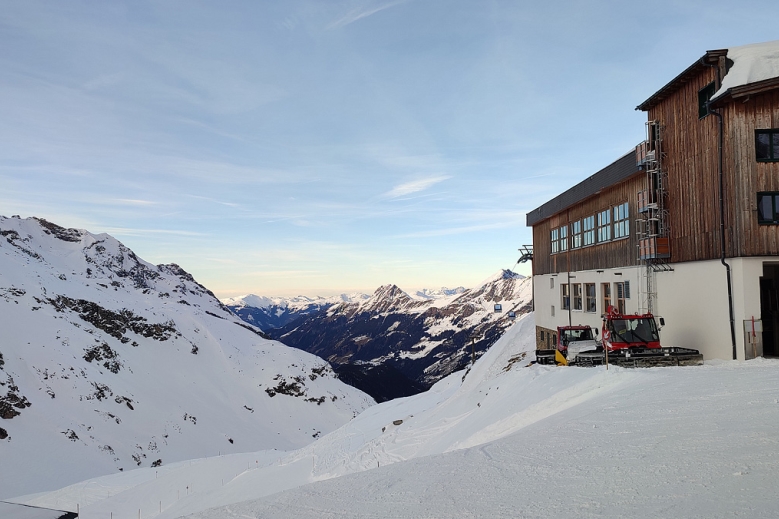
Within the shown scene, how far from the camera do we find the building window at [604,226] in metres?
26.7

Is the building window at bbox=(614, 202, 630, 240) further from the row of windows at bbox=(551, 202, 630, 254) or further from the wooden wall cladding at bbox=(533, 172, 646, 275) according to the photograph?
the wooden wall cladding at bbox=(533, 172, 646, 275)

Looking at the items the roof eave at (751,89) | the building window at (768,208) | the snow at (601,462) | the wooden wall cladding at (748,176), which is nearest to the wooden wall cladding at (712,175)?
the wooden wall cladding at (748,176)

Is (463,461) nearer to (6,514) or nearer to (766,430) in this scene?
(766,430)

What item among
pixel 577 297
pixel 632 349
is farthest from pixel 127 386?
pixel 632 349

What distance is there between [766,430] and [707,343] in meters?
12.0

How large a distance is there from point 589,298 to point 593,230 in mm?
4362

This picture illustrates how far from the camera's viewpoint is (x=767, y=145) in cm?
1683

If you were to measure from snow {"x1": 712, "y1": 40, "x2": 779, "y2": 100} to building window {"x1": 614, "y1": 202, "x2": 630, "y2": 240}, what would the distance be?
8182 mm

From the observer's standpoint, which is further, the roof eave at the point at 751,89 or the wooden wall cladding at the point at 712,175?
the wooden wall cladding at the point at 712,175

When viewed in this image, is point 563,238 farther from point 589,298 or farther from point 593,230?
point 589,298

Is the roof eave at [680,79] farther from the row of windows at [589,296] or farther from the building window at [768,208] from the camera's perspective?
the row of windows at [589,296]

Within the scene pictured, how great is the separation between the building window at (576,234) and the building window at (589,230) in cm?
78

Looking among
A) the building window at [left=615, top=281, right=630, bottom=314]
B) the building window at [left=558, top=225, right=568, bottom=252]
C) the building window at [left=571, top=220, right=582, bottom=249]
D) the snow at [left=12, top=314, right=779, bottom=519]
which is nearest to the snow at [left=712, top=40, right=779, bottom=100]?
the snow at [left=12, top=314, right=779, bottom=519]

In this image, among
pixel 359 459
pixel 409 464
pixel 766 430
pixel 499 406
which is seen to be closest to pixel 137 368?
pixel 359 459
